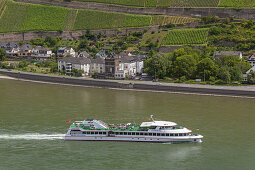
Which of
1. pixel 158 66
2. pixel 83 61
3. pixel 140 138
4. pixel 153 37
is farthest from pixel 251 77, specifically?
pixel 153 37

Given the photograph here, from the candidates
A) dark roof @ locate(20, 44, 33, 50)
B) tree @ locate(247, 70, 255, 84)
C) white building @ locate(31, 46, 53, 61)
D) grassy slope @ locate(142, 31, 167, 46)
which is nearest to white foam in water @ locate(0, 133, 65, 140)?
tree @ locate(247, 70, 255, 84)

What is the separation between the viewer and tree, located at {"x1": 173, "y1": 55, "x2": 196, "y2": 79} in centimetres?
6531

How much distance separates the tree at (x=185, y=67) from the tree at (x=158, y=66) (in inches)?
64.8

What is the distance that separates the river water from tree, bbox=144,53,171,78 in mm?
8595

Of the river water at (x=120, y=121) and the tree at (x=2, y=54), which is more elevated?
the tree at (x=2, y=54)

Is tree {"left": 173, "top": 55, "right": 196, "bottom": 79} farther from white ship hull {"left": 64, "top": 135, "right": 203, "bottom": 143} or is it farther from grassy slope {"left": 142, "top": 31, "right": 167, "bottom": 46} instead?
white ship hull {"left": 64, "top": 135, "right": 203, "bottom": 143}

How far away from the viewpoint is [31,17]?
10906 centimetres

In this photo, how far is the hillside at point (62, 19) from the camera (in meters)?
96.1

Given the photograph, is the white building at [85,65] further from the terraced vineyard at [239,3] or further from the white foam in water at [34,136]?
the white foam in water at [34,136]

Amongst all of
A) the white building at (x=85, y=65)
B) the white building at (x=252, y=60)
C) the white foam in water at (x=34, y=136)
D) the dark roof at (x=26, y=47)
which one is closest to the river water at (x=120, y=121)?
the white foam in water at (x=34, y=136)

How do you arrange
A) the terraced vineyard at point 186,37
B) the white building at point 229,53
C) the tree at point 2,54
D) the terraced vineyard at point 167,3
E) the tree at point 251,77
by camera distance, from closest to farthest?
the tree at point 251,77 → the white building at point 229,53 → the terraced vineyard at point 186,37 → the tree at point 2,54 → the terraced vineyard at point 167,3

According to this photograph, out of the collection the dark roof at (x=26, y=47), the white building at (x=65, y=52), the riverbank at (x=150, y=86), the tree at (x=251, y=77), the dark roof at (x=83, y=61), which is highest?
the dark roof at (x=26, y=47)

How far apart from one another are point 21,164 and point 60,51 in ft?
190

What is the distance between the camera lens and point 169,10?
318 feet
